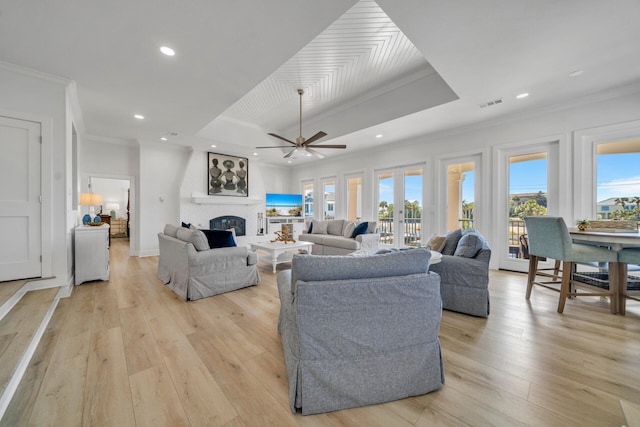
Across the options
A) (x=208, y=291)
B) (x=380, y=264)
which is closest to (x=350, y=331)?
(x=380, y=264)

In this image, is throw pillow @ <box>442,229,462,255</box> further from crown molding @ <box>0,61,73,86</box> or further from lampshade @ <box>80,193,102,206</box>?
lampshade @ <box>80,193,102,206</box>

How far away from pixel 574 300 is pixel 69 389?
4930 millimetres

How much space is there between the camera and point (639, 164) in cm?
332

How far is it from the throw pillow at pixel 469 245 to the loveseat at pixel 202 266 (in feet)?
8.76

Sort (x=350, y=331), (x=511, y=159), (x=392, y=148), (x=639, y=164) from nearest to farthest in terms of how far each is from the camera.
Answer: (x=350, y=331), (x=639, y=164), (x=511, y=159), (x=392, y=148)

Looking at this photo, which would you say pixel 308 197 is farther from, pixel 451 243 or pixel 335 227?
pixel 451 243

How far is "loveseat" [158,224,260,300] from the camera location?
2.97 meters

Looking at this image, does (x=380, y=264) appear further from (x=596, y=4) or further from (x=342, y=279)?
(x=596, y=4)

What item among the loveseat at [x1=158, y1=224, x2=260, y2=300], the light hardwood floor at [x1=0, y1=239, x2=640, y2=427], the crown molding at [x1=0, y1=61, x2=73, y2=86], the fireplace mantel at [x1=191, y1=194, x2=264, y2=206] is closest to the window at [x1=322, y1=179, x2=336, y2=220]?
the fireplace mantel at [x1=191, y1=194, x2=264, y2=206]

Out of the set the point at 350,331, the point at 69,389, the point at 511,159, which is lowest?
the point at 69,389

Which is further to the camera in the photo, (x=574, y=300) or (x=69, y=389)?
(x=574, y=300)

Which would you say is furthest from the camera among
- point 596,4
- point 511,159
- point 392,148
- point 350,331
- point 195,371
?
point 392,148

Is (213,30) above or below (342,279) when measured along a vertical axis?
above

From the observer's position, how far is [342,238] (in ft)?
17.6
